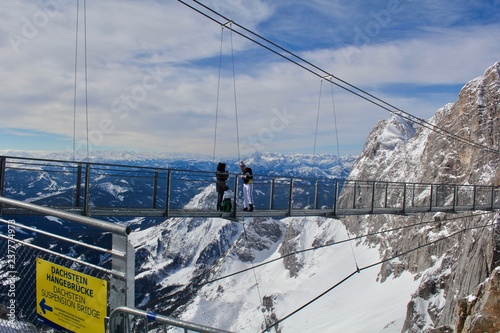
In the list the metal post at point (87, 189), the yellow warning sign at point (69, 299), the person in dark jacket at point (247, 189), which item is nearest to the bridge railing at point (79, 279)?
the yellow warning sign at point (69, 299)

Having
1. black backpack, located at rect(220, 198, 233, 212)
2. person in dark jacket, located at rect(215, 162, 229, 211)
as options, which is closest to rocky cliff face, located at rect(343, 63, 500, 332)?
black backpack, located at rect(220, 198, 233, 212)

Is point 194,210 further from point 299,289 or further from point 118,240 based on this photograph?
point 299,289

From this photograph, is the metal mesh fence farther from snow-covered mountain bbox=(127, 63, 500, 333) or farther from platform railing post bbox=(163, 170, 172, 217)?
snow-covered mountain bbox=(127, 63, 500, 333)

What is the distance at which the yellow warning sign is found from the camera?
3.88 meters

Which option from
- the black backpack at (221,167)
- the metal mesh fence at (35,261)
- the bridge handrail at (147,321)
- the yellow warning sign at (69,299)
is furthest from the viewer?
the black backpack at (221,167)

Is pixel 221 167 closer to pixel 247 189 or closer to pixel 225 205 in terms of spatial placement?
pixel 225 205

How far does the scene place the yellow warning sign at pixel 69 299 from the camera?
3.88 meters

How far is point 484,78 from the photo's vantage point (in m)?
124

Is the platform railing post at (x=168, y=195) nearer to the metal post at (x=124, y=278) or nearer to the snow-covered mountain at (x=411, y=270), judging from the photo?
the metal post at (x=124, y=278)

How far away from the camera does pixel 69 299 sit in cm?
414

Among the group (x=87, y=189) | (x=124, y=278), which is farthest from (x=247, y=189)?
(x=124, y=278)

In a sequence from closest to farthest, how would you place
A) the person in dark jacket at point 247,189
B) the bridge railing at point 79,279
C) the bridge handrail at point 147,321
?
→ the bridge handrail at point 147,321
the bridge railing at point 79,279
the person in dark jacket at point 247,189

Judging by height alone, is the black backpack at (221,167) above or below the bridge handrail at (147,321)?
above

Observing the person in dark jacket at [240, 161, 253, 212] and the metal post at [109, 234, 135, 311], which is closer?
the metal post at [109, 234, 135, 311]
